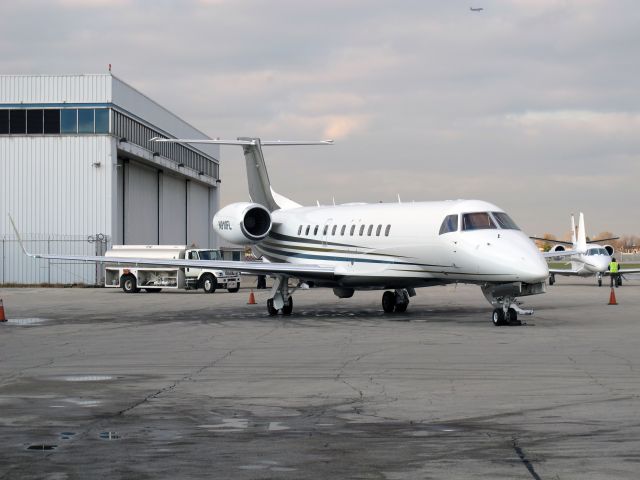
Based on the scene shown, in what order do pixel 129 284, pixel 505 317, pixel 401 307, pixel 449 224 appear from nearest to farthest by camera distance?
pixel 505 317 → pixel 449 224 → pixel 401 307 → pixel 129 284

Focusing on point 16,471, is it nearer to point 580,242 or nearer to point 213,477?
point 213,477

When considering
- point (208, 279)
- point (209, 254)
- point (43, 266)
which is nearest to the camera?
point (208, 279)

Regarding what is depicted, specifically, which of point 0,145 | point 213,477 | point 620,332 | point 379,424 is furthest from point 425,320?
point 0,145

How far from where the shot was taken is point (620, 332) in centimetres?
1912

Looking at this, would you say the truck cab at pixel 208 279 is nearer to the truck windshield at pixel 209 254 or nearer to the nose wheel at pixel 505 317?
the truck windshield at pixel 209 254

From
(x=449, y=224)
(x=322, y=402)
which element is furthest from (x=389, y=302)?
(x=322, y=402)

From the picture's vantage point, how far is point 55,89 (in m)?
51.5

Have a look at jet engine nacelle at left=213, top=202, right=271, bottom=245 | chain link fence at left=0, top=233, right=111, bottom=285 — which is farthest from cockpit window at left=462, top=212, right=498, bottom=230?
chain link fence at left=0, top=233, right=111, bottom=285

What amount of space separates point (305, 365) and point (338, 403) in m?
3.69

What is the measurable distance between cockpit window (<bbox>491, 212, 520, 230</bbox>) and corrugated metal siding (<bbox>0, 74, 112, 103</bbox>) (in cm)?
3359

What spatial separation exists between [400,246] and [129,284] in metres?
24.1

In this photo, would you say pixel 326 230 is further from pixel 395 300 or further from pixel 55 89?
pixel 55 89

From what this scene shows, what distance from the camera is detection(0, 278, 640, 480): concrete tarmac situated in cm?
696

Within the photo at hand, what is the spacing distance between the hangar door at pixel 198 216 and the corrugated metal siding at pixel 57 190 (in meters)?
20.6
